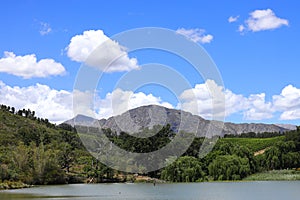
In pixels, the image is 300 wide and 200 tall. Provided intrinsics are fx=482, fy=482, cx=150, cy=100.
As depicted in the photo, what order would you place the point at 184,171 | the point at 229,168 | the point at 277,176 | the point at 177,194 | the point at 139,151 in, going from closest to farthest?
the point at 177,194 < the point at 229,168 < the point at 184,171 < the point at 277,176 < the point at 139,151

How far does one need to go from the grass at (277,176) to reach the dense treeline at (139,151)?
4.33 ft

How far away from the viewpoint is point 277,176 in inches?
2950

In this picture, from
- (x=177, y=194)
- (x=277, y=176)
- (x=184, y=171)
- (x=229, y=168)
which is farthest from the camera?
(x=277, y=176)

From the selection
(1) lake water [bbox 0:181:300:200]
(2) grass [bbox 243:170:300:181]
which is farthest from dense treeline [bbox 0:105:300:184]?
(1) lake water [bbox 0:181:300:200]

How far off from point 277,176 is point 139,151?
26652 mm

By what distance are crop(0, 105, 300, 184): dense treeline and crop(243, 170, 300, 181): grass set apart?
1.32 m

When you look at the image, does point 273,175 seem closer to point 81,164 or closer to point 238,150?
point 238,150

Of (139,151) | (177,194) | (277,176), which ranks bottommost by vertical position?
(177,194)

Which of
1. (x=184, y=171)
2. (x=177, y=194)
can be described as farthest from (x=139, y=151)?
(x=177, y=194)

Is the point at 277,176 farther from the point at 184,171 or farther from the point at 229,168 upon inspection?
the point at 184,171

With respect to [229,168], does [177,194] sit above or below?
below

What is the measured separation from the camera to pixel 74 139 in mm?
109625

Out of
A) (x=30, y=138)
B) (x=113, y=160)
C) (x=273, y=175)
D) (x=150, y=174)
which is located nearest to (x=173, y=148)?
(x=150, y=174)

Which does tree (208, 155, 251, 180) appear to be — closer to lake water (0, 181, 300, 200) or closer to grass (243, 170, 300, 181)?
grass (243, 170, 300, 181)
